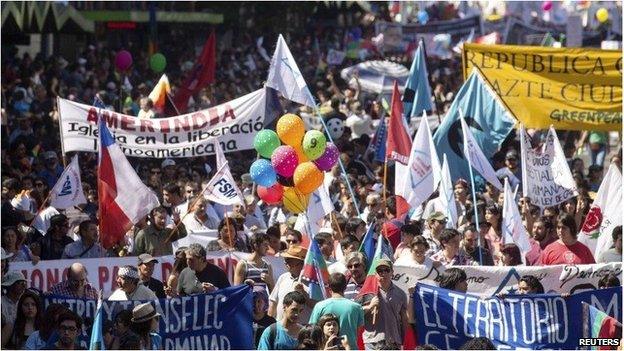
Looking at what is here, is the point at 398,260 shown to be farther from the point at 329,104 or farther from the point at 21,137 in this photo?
the point at 329,104

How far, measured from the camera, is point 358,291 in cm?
1077

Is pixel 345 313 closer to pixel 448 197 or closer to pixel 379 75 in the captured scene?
pixel 448 197

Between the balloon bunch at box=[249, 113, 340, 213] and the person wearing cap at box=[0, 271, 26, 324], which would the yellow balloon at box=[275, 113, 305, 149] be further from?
the person wearing cap at box=[0, 271, 26, 324]

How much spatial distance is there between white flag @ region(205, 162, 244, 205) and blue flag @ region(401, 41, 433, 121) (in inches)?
209

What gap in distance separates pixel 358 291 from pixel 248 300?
0.73 metres

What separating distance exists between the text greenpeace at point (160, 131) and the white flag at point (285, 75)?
373mm

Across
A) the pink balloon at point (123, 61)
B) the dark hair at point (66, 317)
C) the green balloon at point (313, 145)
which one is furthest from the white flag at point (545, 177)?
the pink balloon at point (123, 61)

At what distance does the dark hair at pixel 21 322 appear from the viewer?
10070 mm

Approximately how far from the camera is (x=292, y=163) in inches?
495

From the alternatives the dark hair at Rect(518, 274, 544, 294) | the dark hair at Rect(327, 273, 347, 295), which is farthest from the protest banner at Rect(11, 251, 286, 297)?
the dark hair at Rect(518, 274, 544, 294)

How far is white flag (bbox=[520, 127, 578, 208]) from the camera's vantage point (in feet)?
47.8

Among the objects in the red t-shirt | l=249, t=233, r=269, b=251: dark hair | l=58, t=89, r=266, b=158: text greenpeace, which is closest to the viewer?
l=249, t=233, r=269, b=251: dark hair

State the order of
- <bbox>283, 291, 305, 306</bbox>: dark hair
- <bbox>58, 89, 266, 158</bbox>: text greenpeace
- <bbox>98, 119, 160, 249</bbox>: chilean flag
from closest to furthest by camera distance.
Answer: <bbox>283, 291, 305, 306</bbox>: dark hair < <bbox>98, 119, 160, 249</bbox>: chilean flag < <bbox>58, 89, 266, 158</bbox>: text greenpeace

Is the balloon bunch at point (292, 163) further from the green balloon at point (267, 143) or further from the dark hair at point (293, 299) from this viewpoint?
the dark hair at point (293, 299)
